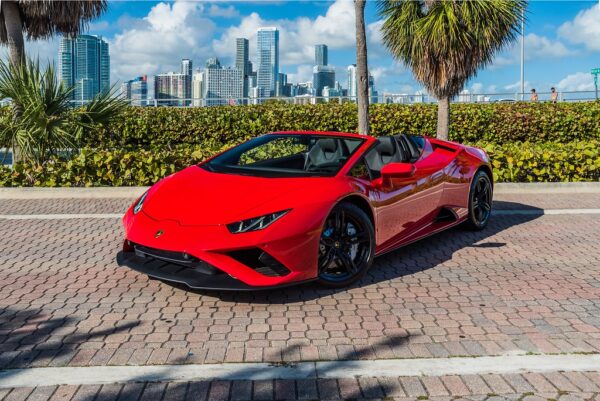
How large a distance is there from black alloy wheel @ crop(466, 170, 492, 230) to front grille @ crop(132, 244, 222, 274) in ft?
12.6

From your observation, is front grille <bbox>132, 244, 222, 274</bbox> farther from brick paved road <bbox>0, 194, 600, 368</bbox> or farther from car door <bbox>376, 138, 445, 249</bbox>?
car door <bbox>376, 138, 445, 249</bbox>

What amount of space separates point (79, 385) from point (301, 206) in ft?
6.69

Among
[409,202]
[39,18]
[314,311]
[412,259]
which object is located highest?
[39,18]

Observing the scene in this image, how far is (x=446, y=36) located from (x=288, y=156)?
32.1ft

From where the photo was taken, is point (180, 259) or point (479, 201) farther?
point (479, 201)

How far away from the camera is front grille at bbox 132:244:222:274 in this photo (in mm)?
4340

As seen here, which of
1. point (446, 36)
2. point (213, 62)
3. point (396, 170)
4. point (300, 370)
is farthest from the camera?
point (213, 62)

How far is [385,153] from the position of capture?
6.07 m

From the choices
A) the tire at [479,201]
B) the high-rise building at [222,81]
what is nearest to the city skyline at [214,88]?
the high-rise building at [222,81]

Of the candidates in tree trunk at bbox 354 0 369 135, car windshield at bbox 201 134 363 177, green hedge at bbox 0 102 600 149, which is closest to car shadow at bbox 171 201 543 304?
car windshield at bbox 201 134 363 177

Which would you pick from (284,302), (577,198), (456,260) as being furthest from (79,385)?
(577,198)

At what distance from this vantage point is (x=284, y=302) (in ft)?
15.4

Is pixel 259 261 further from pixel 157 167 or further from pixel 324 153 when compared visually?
pixel 157 167

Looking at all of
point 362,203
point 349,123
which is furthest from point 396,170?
point 349,123
